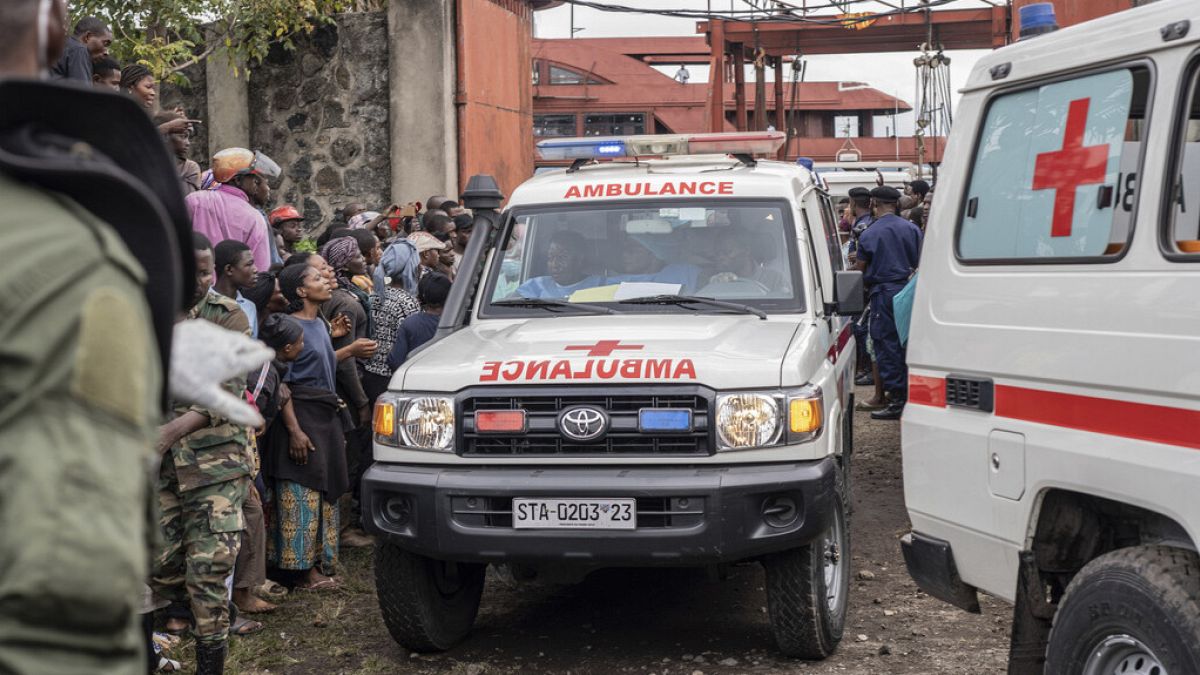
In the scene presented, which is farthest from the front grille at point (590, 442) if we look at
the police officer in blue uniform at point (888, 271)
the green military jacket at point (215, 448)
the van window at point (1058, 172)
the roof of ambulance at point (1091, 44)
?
the police officer in blue uniform at point (888, 271)

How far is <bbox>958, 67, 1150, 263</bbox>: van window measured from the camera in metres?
3.80

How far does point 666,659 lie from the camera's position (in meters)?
5.72

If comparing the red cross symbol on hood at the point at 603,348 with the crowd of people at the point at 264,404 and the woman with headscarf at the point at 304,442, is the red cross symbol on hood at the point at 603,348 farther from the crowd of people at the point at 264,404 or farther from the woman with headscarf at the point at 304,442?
the woman with headscarf at the point at 304,442

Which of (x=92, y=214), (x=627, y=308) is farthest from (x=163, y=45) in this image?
(x=92, y=214)

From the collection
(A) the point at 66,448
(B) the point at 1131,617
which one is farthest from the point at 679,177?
(A) the point at 66,448

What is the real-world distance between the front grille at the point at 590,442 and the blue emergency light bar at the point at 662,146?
2.33m

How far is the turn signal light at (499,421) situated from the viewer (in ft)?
17.5

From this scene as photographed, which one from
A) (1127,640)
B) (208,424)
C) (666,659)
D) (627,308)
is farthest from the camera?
(627,308)

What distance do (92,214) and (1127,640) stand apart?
2.88 metres

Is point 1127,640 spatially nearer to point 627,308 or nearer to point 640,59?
point 627,308

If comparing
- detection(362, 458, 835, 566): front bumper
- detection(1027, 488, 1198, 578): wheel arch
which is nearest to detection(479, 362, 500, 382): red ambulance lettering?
detection(362, 458, 835, 566): front bumper

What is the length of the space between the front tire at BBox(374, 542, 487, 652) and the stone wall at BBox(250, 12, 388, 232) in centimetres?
714

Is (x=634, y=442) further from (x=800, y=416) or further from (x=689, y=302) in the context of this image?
(x=689, y=302)

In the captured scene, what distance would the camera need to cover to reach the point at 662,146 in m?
7.71
